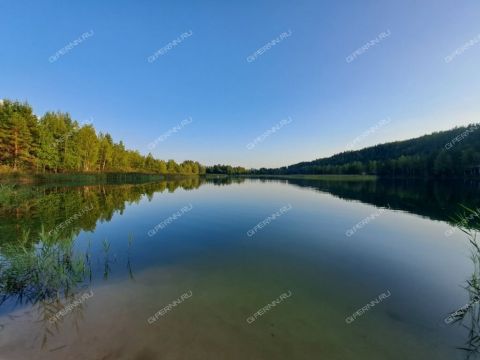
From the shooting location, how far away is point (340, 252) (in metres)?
10.3

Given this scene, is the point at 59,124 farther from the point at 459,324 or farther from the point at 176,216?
the point at 459,324

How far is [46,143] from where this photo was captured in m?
52.3

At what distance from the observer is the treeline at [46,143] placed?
44344 millimetres

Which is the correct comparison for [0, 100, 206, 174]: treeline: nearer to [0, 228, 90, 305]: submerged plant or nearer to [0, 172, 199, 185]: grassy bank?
[0, 172, 199, 185]: grassy bank

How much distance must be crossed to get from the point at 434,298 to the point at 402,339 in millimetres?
2810

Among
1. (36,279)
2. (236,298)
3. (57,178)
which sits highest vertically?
(57,178)

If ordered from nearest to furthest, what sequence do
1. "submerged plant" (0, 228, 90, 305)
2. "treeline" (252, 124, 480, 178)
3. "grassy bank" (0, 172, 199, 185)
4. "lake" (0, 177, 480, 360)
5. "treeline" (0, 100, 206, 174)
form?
1. "lake" (0, 177, 480, 360)
2. "submerged plant" (0, 228, 90, 305)
3. "grassy bank" (0, 172, 199, 185)
4. "treeline" (0, 100, 206, 174)
5. "treeline" (252, 124, 480, 178)

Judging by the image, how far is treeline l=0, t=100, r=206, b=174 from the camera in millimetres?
44344

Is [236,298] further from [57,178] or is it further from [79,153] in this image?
[79,153]

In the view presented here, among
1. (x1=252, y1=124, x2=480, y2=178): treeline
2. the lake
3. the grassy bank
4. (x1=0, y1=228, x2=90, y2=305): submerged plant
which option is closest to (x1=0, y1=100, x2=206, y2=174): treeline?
the grassy bank

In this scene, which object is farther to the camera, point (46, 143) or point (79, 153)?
point (79, 153)

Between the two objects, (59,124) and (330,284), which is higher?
(59,124)

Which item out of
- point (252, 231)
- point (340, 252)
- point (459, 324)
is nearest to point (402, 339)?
point (459, 324)

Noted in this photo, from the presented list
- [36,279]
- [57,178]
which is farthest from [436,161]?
[57,178]
